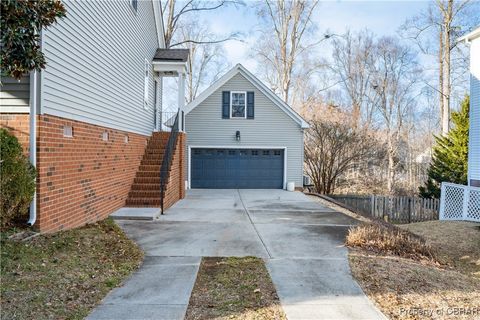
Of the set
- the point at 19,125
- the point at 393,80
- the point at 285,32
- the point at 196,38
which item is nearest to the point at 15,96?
the point at 19,125

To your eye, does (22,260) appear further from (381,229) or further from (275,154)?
(275,154)

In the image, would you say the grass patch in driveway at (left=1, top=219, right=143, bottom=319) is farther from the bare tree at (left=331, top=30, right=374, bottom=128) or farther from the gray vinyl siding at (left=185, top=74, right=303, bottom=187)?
the bare tree at (left=331, top=30, right=374, bottom=128)

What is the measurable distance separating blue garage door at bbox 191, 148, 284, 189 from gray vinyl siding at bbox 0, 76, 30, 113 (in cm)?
1283

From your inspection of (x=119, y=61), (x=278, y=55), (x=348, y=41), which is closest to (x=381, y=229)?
(x=119, y=61)

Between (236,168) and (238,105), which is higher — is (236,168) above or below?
below

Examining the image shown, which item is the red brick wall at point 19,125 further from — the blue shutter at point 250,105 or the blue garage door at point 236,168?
the blue shutter at point 250,105

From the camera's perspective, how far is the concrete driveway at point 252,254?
407cm

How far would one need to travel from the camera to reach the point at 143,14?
42.4 feet

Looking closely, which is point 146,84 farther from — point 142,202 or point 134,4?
point 142,202

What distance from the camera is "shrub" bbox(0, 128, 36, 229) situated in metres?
5.15

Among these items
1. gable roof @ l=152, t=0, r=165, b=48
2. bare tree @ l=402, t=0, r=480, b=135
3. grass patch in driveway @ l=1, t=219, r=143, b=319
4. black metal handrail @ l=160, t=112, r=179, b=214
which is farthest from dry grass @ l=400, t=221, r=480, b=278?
gable roof @ l=152, t=0, r=165, b=48

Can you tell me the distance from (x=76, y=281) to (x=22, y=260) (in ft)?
2.62

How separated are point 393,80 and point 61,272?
28.8 m

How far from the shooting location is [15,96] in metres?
5.76
